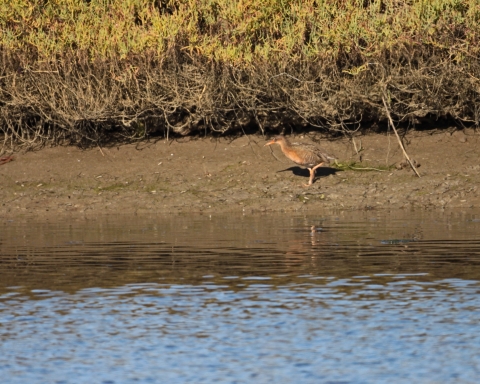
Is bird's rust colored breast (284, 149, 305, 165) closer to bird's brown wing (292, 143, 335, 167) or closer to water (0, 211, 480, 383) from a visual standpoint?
bird's brown wing (292, 143, 335, 167)

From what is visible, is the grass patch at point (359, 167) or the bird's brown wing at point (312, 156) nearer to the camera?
the bird's brown wing at point (312, 156)

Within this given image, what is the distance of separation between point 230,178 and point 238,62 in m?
2.22

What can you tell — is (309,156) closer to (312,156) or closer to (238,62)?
(312,156)

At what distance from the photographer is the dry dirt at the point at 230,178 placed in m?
17.8

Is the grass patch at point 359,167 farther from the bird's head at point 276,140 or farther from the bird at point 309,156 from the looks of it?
the bird's head at point 276,140

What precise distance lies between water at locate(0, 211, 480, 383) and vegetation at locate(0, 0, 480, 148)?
17.4ft

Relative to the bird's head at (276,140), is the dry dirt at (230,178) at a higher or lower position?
lower

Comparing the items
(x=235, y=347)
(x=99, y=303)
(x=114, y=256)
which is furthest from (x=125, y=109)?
(x=235, y=347)

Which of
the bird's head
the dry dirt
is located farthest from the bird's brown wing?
the bird's head

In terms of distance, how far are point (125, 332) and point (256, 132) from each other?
13405 millimetres

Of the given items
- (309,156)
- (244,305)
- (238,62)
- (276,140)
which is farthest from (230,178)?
(244,305)

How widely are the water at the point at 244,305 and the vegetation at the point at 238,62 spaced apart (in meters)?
5.31

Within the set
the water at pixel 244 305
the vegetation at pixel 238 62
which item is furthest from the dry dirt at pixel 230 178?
the water at pixel 244 305

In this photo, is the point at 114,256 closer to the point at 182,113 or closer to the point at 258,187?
the point at 258,187
